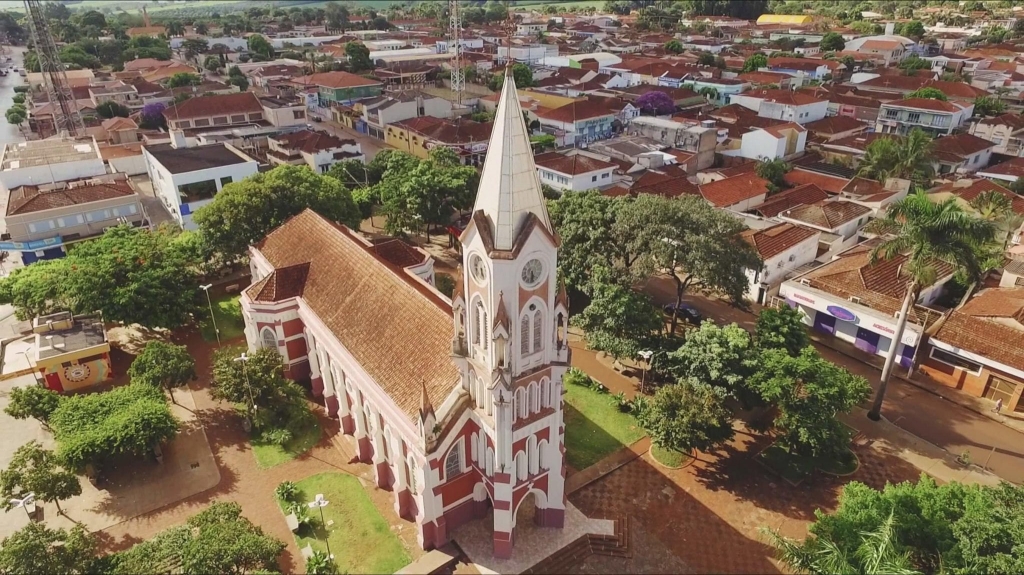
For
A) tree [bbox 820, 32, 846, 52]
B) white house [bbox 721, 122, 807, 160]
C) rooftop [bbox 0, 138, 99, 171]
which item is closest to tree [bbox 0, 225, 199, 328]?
rooftop [bbox 0, 138, 99, 171]

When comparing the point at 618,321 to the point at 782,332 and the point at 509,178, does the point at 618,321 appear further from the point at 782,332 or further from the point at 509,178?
the point at 509,178

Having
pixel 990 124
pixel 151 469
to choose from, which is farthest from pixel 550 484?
pixel 990 124

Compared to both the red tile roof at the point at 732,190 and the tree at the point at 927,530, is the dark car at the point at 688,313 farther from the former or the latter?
the tree at the point at 927,530

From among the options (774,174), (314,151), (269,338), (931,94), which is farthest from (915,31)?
(269,338)

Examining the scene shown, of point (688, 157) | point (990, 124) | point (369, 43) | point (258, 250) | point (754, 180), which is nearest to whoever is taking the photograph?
point (258, 250)

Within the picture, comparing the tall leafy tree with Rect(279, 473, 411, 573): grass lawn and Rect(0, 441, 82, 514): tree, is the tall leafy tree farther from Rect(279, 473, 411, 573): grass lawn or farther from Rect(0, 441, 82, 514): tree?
Rect(279, 473, 411, 573): grass lawn

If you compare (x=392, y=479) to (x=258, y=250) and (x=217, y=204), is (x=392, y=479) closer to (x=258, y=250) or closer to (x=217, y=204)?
(x=258, y=250)
